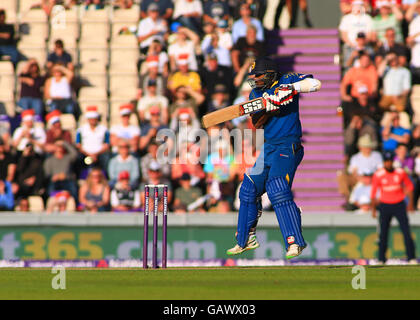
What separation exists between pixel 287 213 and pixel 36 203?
7.85m

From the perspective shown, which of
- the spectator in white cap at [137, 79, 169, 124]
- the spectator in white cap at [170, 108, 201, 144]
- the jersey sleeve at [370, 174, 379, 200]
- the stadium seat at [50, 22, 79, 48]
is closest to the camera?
the jersey sleeve at [370, 174, 379, 200]

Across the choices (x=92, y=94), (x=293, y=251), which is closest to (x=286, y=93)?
(x=293, y=251)

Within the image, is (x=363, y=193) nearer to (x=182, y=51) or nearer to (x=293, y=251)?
(x=182, y=51)

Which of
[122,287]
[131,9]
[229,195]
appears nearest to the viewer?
[122,287]

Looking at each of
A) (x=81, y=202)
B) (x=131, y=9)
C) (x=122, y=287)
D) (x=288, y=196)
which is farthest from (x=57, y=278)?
(x=131, y=9)

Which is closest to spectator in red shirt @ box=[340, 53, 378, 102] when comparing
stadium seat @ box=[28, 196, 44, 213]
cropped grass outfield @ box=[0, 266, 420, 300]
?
stadium seat @ box=[28, 196, 44, 213]

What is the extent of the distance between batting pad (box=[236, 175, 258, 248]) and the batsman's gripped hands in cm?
90

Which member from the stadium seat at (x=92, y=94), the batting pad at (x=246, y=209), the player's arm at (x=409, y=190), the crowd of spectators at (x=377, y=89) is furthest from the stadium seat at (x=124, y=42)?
the batting pad at (x=246, y=209)

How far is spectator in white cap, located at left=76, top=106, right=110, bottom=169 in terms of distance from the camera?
1770 centimetres

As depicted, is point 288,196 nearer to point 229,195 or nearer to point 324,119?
point 229,195

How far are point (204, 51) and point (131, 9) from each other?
98.0 inches

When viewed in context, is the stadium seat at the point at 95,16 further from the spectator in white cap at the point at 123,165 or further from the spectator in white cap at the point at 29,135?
the spectator in white cap at the point at 123,165

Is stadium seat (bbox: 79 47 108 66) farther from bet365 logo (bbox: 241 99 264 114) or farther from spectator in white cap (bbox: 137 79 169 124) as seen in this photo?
bet365 logo (bbox: 241 99 264 114)

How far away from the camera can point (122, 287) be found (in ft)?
30.6
